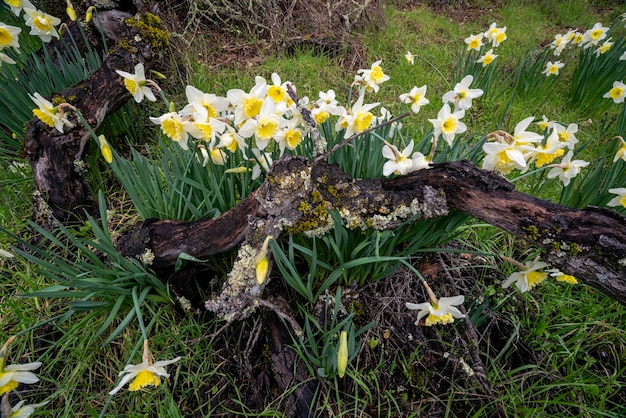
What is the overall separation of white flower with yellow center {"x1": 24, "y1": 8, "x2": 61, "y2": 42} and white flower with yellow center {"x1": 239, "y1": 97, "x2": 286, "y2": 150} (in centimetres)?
170

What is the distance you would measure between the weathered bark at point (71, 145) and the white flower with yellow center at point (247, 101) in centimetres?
122

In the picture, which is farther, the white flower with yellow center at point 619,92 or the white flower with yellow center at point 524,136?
the white flower with yellow center at point 619,92

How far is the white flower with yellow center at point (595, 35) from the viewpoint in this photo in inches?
119

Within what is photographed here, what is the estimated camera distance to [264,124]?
4.26ft

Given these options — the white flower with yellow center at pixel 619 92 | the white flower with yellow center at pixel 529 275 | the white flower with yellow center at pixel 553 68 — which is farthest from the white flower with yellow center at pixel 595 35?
the white flower with yellow center at pixel 529 275

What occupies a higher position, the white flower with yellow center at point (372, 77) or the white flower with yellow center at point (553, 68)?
the white flower with yellow center at point (372, 77)

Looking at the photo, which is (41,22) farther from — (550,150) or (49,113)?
(550,150)

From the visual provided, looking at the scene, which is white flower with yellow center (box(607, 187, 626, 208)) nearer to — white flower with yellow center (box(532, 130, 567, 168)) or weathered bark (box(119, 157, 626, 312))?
white flower with yellow center (box(532, 130, 567, 168))

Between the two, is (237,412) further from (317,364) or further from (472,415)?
(472,415)

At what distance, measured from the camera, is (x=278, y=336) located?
1.49 metres

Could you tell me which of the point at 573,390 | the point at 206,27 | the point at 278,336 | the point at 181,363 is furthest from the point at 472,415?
the point at 206,27

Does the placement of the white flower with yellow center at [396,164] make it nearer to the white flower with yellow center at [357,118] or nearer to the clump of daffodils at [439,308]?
the white flower with yellow center at [357,118]

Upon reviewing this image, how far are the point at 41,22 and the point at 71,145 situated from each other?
2.52ft

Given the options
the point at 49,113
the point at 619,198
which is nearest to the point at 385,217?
the point at 619,198
